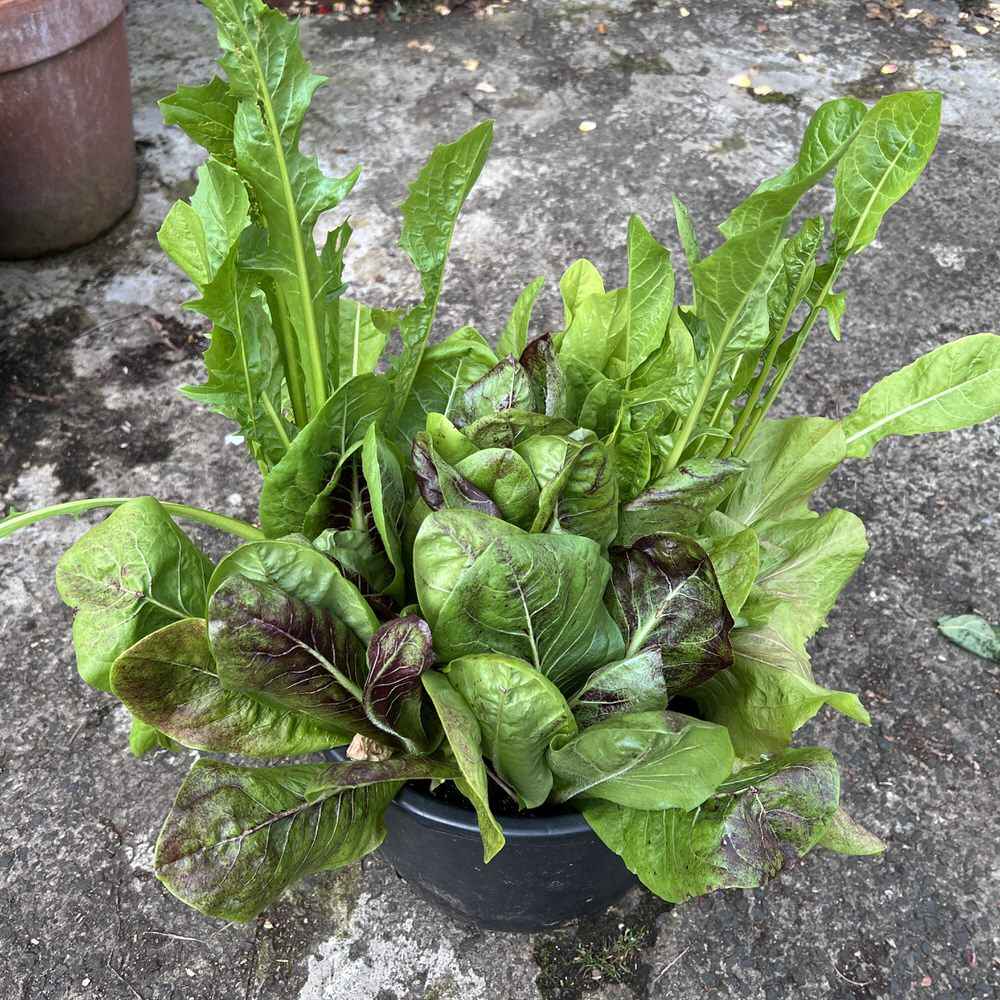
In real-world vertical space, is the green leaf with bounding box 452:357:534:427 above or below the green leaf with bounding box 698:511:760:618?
above

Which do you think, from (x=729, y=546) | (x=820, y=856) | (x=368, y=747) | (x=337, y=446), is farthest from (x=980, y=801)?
(x=337, y=446)

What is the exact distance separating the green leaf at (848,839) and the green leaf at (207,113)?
34.3 inches

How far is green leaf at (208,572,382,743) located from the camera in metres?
0.78

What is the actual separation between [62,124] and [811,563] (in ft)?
6.41

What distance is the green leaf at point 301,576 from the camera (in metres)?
0.83

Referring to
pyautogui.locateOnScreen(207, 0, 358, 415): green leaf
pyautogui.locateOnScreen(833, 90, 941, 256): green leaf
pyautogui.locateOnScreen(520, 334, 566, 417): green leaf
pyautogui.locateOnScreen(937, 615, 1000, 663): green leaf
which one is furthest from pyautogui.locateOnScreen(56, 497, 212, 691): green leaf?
pyautogui.locateOnScreen(937, 615, 1000, 663): green leaf

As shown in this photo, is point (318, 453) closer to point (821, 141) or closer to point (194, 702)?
point (194, 702)

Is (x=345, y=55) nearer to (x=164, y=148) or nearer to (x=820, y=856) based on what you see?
(x=164, y=148)

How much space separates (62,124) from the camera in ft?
7.28

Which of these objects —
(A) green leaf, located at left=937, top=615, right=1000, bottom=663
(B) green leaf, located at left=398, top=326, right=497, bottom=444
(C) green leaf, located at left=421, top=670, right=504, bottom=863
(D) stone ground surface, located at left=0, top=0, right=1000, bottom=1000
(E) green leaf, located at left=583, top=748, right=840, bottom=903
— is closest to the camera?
(C) green leaf, located at left=421, top=670, right=504, bottom=863

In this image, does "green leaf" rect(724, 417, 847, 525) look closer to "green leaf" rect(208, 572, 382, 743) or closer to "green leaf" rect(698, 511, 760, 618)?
"green leaf" rect(698, 511, 760, 618)

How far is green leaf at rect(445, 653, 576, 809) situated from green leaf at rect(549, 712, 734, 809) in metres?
0.02

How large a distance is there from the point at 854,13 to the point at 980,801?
266 centimetres

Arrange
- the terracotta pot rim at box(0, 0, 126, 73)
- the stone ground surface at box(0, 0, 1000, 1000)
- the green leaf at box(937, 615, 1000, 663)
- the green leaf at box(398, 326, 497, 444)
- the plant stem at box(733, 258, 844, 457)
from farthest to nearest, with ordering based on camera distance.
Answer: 1. the terracotta pot rim at box(0, 0, 126, 73)
2. the green leaf at box(937, 615, 1000, 663)
3. the stone ground surface at box(0, 0, 1000, 1000)
4. the green leaf at box(398, 326, 497, 444)
5. the plant stem at box(733, 258, 844, 457)
